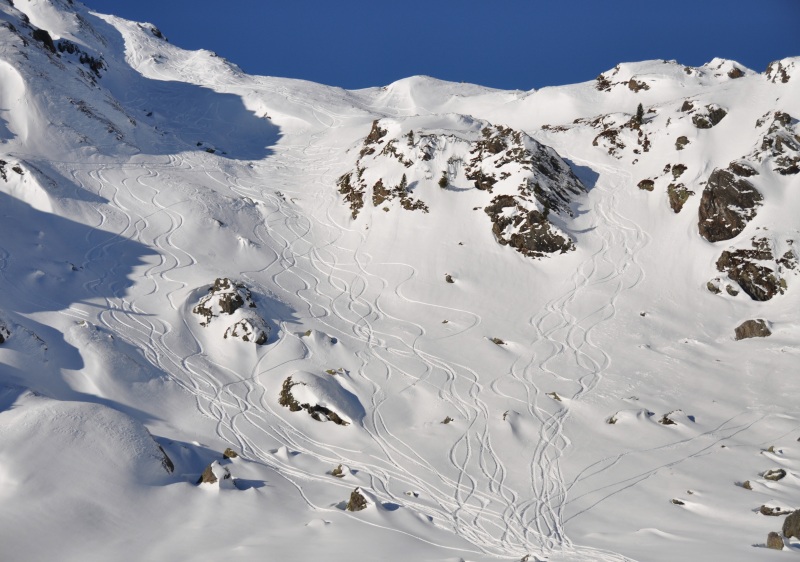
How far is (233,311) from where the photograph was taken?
29.7 meters

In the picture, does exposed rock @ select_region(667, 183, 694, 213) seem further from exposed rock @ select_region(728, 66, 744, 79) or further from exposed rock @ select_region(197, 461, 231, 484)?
exposed rock @ select_region(197, 461, 231, 484)

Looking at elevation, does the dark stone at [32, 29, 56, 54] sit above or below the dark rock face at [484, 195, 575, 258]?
above

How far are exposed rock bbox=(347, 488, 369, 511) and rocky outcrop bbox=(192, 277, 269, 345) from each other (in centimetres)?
1237

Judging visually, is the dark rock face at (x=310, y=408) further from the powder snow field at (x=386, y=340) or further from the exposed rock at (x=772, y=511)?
the exposed rock at (x=772, y=511)

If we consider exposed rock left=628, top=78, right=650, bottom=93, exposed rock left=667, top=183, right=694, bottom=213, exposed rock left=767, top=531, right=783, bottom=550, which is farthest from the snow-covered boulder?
exposed rock left=628, top=78, right=650, bottom=93

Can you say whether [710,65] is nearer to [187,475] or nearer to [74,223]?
[74,223]

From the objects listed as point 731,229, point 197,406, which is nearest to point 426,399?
point 197,406

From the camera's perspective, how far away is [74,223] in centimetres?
3453

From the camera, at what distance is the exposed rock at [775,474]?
19750mm

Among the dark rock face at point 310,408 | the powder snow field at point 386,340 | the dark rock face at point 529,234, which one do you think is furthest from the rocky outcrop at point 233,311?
the dark rock face at point 529,234

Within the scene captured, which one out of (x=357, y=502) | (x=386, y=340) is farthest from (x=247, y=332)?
(x=357, y=502)

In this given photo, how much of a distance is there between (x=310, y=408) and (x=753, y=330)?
20.8 metres

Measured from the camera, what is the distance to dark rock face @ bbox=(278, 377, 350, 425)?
24688 mm

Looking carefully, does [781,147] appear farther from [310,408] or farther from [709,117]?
[310,408]
